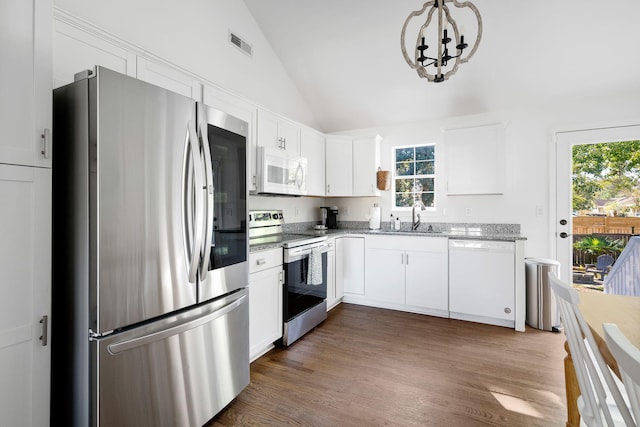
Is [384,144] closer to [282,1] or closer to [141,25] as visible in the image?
[282,1]

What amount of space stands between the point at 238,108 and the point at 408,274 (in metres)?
2.60

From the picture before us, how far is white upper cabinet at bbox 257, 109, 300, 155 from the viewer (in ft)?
10.0

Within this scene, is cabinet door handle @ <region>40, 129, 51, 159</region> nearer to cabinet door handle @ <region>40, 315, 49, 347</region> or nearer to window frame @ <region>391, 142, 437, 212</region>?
cabinet door handle @ <region>40, 315, 49, 347</region>

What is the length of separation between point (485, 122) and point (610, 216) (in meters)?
1.67

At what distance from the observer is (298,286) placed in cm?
292

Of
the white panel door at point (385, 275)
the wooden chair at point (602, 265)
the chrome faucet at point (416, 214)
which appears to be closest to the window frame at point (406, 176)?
the chrome faucet at point (416, 214)

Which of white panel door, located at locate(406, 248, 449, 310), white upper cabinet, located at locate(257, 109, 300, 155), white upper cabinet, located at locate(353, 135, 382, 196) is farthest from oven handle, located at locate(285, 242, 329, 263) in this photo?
white upper cabinet, located at locate(353, 135, 382, 196)

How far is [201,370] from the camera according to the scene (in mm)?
1686

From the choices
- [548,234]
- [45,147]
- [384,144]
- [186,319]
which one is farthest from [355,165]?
[45,147]

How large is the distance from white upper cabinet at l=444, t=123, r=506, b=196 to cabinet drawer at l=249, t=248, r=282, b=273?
8.17ft

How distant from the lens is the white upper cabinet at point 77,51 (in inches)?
63.7

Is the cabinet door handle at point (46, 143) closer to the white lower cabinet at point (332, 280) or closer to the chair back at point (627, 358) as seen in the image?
the chair back at point (627, 358)

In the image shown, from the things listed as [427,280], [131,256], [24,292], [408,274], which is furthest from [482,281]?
[24,292]

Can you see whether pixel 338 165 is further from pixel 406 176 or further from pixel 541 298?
pixel 541 298
